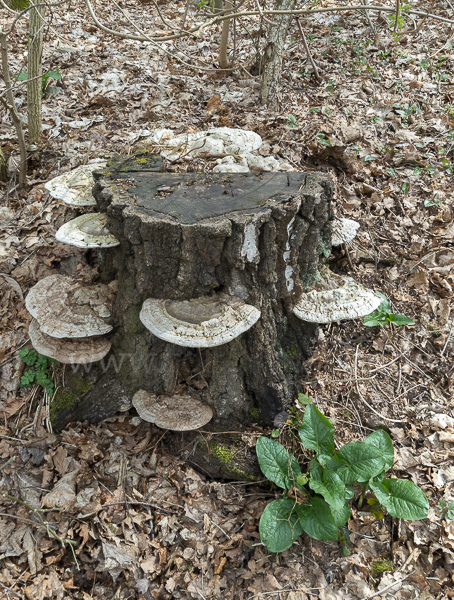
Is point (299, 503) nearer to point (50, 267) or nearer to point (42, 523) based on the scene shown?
point (42, 523)

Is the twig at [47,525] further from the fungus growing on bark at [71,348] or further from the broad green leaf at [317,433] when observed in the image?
the broad green leaf at [317,433]

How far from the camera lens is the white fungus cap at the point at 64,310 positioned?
11.3 feet

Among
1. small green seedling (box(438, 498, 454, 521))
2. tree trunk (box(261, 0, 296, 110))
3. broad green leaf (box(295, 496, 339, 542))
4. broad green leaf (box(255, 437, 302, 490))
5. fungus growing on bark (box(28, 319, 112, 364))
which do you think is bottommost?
small green seedling (box(438, 498, 454, 521))

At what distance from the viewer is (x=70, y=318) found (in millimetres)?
3520

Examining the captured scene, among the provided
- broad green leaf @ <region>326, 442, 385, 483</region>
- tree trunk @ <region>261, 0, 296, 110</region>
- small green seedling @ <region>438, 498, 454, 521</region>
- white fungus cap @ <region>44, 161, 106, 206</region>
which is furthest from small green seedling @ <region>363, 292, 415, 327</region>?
tree trunk @ <region>261, 0, 296, 110</region>

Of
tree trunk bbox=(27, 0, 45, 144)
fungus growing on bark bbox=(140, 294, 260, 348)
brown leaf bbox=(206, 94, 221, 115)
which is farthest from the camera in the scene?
brown leaf bbox=(206, 94, 221, 115)

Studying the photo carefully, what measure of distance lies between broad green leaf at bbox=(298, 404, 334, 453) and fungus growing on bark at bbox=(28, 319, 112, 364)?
196 cm

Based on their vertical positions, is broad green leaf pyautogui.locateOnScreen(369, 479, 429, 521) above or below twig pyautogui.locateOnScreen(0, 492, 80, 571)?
above

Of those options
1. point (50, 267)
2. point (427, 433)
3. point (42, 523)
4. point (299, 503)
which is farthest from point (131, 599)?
point (50, 267)

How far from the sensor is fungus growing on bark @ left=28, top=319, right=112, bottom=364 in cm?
361

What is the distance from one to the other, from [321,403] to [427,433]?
1020 mm

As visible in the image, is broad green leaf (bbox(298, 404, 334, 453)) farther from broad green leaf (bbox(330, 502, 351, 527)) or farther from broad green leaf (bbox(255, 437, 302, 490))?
broad green leaf (bbox(330, 502, 351, 527))

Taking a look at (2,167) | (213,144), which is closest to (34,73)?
(2,167)

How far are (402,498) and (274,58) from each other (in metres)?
7.22
